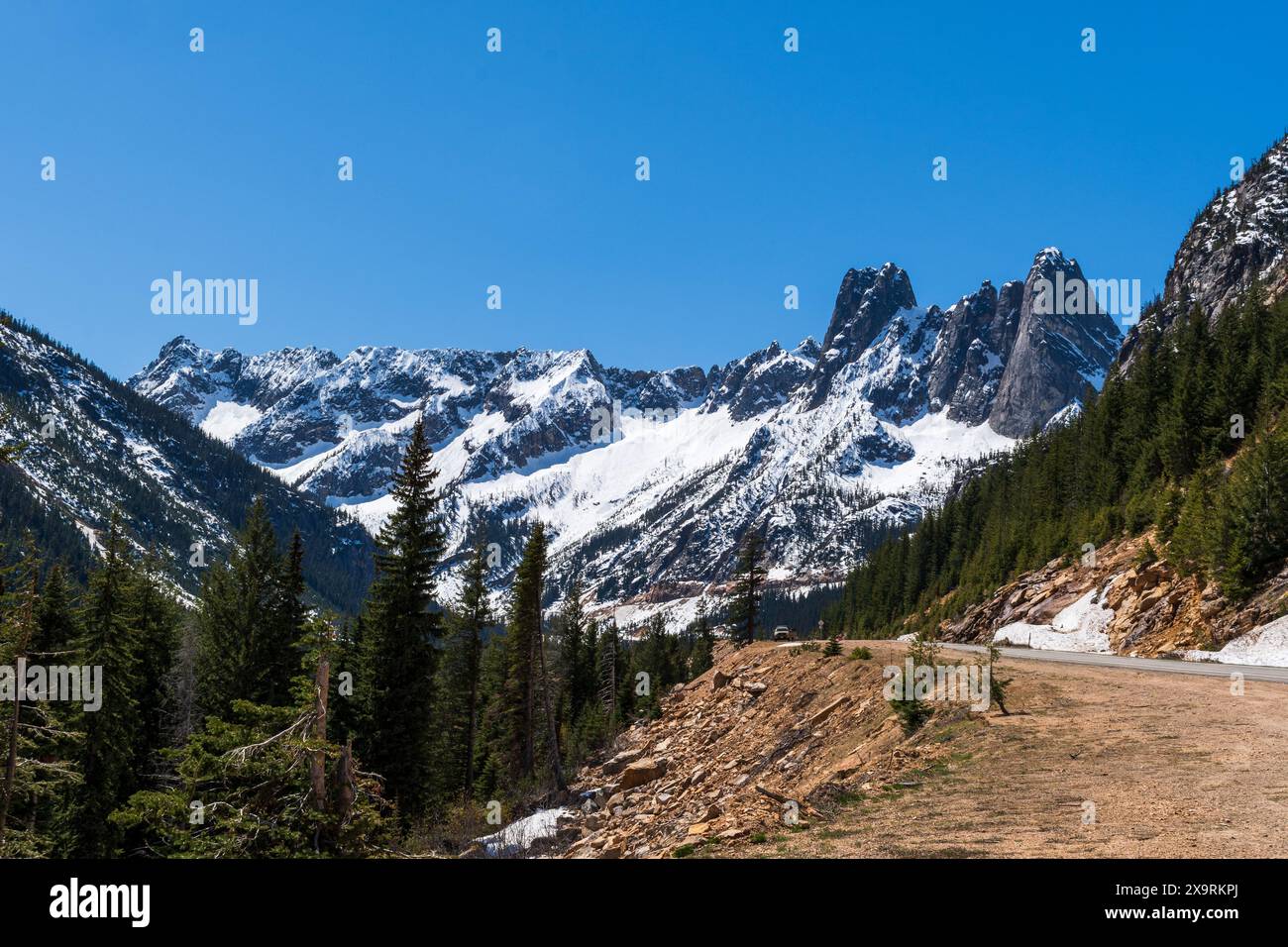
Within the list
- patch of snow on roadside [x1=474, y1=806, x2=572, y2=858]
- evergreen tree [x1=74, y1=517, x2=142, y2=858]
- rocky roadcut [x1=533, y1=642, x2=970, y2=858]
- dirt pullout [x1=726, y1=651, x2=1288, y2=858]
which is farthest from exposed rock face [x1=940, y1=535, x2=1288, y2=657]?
evergreen tree [x1=74, y1=517, x2=142, y2=858]

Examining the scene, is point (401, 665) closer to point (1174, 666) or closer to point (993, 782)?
point (993, 782)

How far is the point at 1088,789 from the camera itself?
417 inches

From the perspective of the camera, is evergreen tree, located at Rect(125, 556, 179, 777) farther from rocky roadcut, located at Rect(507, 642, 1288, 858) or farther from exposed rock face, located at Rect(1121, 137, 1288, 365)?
exposed rock face, located at Rect(1121, 137, 1288, 365)

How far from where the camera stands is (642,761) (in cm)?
3025

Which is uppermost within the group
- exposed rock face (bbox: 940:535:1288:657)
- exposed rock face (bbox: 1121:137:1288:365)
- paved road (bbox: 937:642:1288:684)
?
exposed rock face (bbox: 1121:137:1288:365)

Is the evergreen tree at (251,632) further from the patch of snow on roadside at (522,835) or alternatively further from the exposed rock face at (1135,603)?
the exposed rock face at (1135,603)

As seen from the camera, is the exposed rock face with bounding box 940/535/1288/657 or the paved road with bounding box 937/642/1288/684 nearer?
the paved road with bounding box 937/642/1288/684

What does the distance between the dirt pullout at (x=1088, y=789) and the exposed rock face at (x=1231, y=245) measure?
126619mm

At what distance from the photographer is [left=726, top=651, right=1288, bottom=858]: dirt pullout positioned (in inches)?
321

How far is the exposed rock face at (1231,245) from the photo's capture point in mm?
126188

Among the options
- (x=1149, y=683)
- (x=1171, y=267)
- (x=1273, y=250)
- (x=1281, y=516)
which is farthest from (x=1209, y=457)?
(x=1171, y=267)

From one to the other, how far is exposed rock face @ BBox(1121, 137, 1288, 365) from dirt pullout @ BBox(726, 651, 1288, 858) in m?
127

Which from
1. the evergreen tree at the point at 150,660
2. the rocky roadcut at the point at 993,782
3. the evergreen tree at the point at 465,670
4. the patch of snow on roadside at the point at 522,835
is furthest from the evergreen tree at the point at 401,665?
the evergreen tree at the point at 150,660

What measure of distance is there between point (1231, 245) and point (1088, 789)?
162201 millimetres
